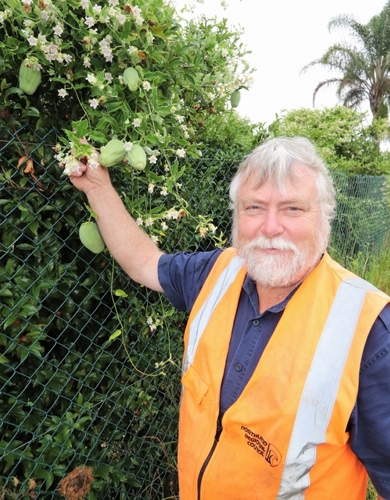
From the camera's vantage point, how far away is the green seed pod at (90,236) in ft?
5.96

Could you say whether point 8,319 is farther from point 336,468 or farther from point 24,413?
point 336,468

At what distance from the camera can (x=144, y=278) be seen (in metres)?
2.08

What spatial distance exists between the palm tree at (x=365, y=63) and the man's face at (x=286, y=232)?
22.8 meters

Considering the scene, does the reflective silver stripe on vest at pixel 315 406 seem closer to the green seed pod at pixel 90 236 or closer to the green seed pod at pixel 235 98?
the green seed pod at pixel 90 236

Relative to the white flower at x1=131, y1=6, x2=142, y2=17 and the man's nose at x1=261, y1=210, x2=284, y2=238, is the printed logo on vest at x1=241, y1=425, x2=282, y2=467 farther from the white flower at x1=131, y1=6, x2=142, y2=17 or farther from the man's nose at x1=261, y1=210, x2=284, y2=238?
the white flower at x1=131, y1=6, x2=142, y2=17

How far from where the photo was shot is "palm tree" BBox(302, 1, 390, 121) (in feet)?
71.9

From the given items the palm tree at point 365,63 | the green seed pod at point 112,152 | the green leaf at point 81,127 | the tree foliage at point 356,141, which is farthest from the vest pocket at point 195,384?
the palm tree at point 365,63

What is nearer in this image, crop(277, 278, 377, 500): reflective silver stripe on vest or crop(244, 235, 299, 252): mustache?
crop(277, 278, 377, 500): reflective silver stripe on vest

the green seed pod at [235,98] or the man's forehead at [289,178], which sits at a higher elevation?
the green seed pod at [235,98]

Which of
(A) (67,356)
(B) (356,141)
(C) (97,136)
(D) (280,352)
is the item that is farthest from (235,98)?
(B) (356,141)

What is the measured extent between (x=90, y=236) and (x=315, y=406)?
1066mm

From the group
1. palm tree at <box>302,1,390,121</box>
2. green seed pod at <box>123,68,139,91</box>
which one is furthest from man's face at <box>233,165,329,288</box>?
palm tree at <box>302,1,390,121</box>

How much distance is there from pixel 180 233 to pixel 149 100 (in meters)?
1.20

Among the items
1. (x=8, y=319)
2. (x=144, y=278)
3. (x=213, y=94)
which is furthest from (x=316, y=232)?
(x=8, y=319)
